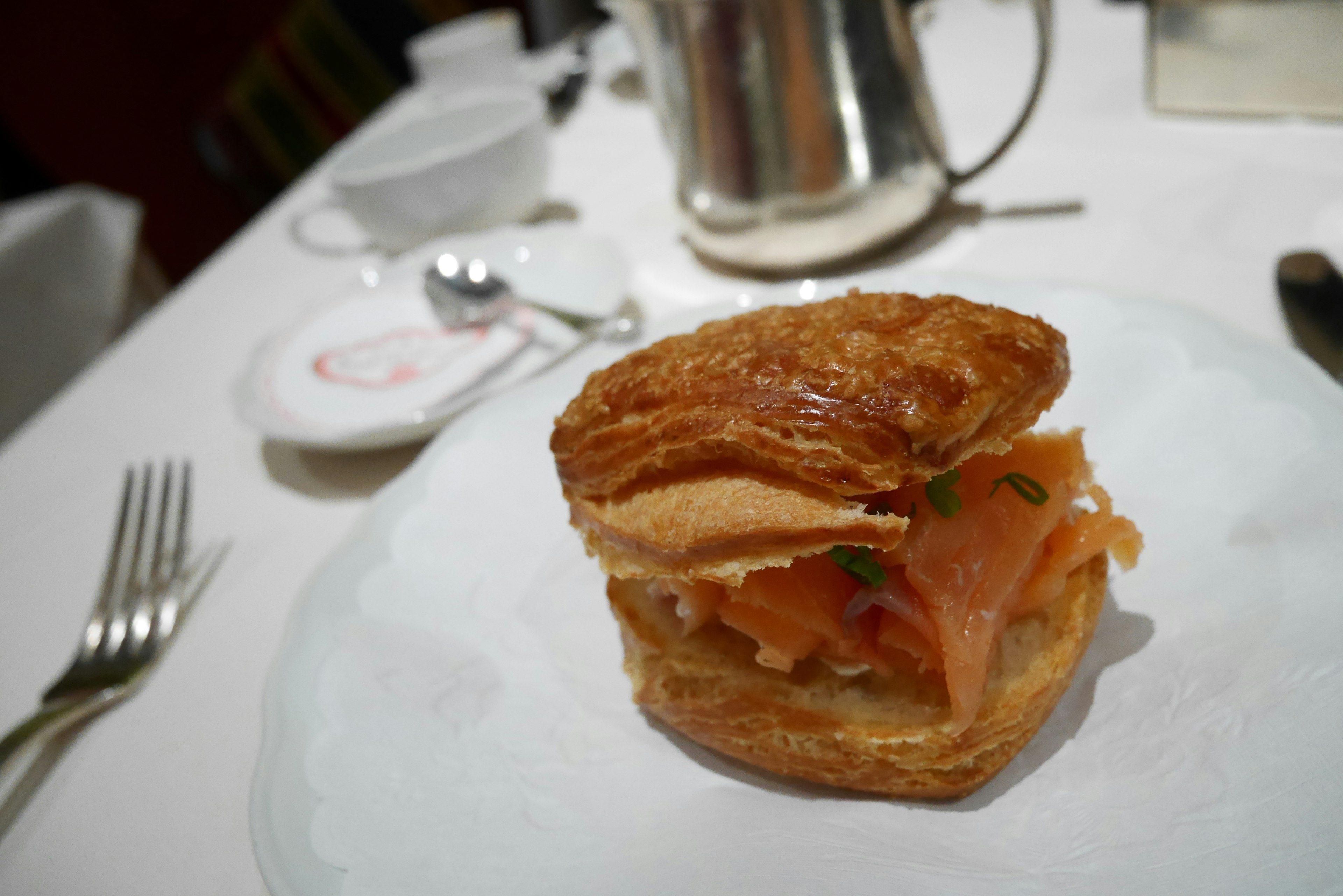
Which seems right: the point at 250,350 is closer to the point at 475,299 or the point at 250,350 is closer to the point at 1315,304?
the point at 475,299

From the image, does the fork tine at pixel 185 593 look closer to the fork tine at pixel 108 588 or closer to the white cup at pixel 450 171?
the fork tine at pixel 108 588

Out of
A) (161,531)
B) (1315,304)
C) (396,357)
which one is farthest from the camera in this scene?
(396,357)

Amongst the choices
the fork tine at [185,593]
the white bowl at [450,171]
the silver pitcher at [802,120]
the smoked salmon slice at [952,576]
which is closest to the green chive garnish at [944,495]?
the smoked salmon slice at [952,576]

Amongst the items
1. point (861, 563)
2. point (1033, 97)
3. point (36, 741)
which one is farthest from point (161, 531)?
point (1033, 97)

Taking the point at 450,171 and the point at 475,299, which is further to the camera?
the point at 450,171

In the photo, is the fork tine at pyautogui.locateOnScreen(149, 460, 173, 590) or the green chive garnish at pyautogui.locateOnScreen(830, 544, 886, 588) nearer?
the green chive garnish at pyautogui.locateOnScreen(830, 544, 886, 588)

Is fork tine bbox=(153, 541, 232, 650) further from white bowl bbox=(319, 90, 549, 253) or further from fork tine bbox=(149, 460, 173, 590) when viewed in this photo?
white bowl bbox=(319, 90, 549, 253)

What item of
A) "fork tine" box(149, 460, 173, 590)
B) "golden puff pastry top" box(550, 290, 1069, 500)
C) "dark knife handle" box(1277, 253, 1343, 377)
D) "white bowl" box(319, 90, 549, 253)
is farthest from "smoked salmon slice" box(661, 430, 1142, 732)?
"white bowl" box(319, 90, 549, 253)
